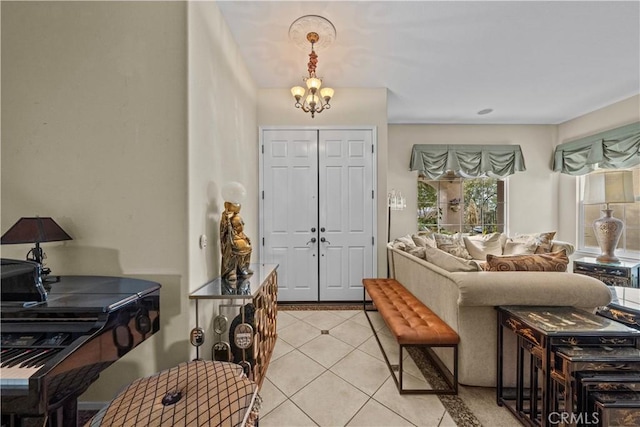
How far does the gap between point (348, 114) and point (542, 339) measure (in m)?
3.12

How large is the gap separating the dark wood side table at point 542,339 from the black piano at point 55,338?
221 cm

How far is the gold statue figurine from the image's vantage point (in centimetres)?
184

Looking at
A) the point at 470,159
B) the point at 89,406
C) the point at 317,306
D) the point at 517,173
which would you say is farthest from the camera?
the point at 517,173

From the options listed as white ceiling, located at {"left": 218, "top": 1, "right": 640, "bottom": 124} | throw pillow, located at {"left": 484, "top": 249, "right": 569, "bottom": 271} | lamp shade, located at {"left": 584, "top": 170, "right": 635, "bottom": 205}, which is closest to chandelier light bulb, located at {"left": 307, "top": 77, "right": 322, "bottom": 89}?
white ceiling, located at {"left": 218, "top": 1, "right": 640, "bottom": 124}

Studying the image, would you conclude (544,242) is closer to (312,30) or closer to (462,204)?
(462,204)

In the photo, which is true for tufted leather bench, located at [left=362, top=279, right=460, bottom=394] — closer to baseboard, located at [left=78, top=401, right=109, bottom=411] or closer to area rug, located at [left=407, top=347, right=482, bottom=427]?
area rug, located at [left=407, top=347, right=482, bottom=427]

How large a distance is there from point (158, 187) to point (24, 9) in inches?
55.8

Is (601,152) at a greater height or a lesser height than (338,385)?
greater

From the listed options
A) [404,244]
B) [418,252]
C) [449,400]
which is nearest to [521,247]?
[404,244]

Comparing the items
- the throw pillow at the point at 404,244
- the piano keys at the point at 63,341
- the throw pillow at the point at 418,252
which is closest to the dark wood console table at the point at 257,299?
the piano keys at the point at 63,341

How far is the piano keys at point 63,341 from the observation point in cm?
83

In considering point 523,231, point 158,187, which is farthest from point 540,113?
point 158,187

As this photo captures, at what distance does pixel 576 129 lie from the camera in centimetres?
436

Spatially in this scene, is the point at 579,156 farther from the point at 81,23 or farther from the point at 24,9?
the point at 24,9
